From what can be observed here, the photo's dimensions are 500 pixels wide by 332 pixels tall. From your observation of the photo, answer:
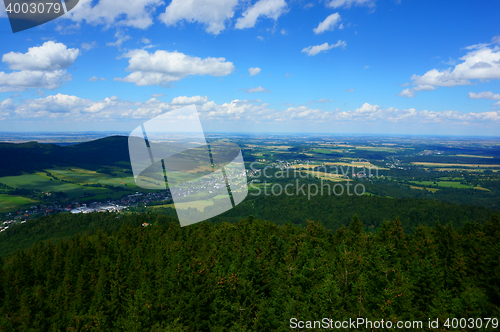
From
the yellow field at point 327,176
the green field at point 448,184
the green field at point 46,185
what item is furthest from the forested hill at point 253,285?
the green field at point 448,184

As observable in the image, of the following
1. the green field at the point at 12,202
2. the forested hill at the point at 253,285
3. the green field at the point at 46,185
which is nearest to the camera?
the forested hill at the point at 253,285

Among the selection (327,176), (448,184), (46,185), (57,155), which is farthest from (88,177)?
(448,184)

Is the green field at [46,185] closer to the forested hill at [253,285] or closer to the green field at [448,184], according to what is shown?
the forested hill at [253,285]


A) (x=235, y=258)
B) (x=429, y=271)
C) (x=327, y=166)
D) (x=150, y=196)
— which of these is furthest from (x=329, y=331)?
(x=327, y=166)

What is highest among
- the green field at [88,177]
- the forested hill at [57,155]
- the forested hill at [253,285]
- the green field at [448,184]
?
the forested hill at [57,155]

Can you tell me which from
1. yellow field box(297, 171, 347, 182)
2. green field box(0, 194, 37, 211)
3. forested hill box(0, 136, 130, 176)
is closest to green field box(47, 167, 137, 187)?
forested hill box(0, 136, 130, 176)

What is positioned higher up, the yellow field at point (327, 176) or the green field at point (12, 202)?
the yellow field at point (327, 176)

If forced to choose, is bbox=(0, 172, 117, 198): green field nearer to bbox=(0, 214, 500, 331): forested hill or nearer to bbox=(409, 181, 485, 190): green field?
bbox=(0, 214, 500, 331): forested hill
